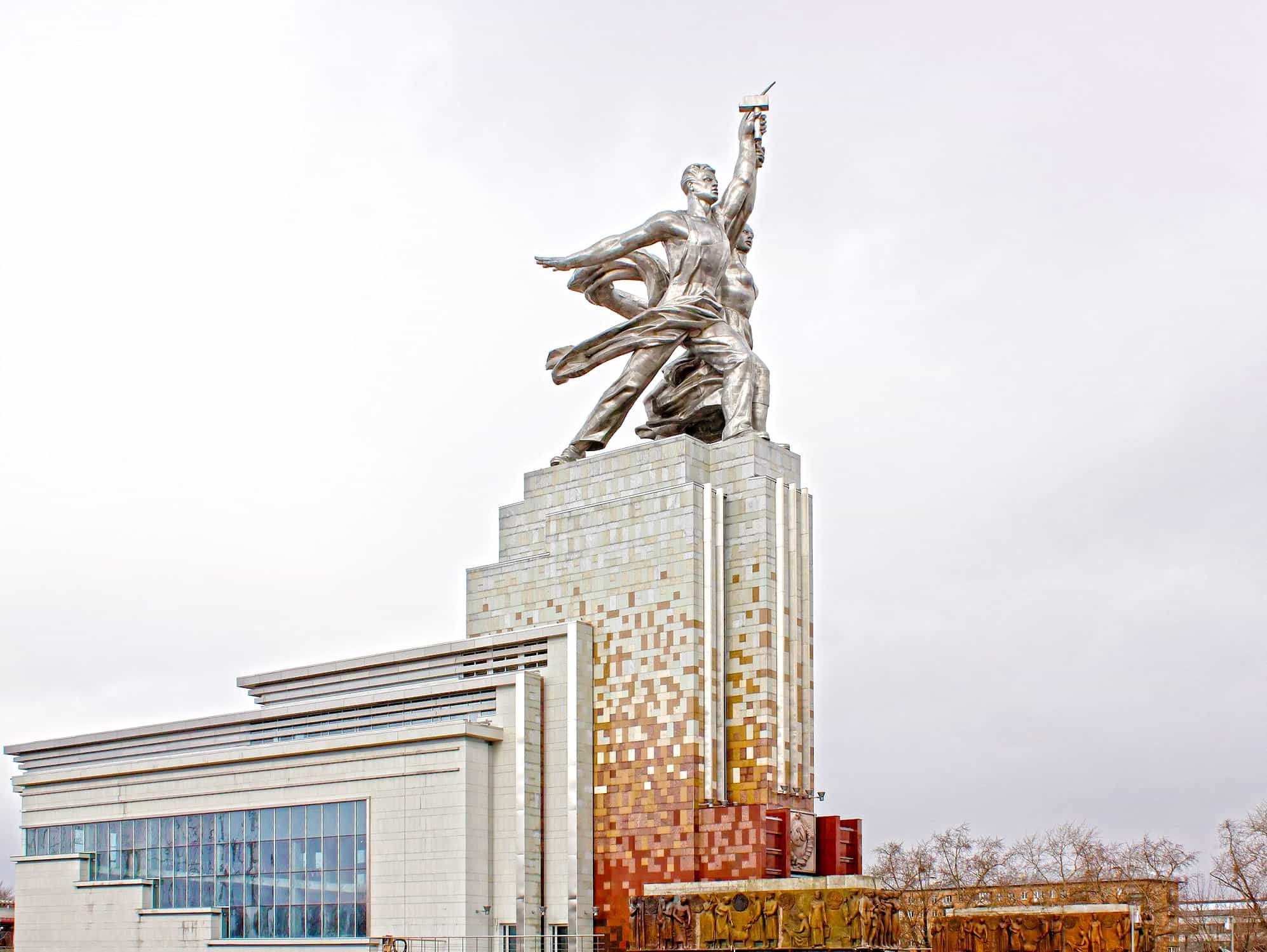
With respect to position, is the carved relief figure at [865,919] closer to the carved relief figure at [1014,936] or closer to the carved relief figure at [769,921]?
the carved relief figure at [769,921]

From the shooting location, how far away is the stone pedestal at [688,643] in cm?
3800

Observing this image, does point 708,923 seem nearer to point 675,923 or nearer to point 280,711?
point 675,923

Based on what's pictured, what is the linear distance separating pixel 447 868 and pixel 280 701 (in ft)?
32.3

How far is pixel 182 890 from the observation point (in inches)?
1681

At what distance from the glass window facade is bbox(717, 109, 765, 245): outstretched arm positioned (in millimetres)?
18070

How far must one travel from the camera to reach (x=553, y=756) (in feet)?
129

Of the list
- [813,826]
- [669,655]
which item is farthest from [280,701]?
[813,826]

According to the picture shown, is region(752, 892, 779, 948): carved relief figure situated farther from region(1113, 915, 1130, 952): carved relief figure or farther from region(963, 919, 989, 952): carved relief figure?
region(1113, 915, 1130, 952): carved relief figure

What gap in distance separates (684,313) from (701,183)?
3.73m

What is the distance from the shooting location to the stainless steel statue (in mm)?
42906

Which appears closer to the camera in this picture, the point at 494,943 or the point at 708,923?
the point at 708,923

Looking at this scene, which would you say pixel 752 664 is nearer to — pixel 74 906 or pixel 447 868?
pixel 447 868

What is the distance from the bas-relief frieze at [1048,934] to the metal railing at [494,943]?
34.1 feet

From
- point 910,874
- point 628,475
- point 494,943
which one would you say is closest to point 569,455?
point 628,475
